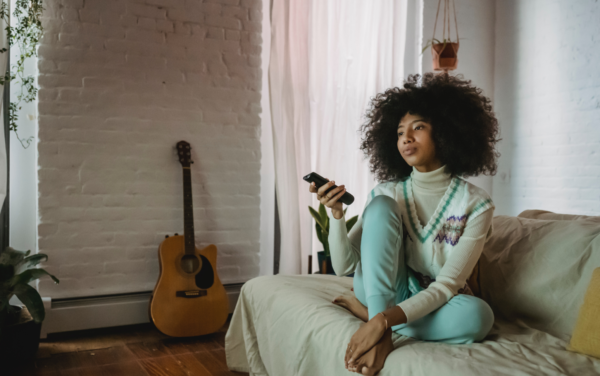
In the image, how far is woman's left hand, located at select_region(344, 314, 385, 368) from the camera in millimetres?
1222

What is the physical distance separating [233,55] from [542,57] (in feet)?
6.97

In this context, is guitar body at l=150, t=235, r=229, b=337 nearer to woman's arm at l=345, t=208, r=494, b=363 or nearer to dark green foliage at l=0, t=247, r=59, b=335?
dark green foliage at l=0, t=247, r=59, b=335

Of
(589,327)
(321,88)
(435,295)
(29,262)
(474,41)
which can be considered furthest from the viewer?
(474,41)

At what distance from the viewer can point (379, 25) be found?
3.31 m

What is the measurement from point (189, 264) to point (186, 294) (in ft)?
0.55

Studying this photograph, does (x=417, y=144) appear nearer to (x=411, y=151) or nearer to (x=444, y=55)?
(x=411, y=151)

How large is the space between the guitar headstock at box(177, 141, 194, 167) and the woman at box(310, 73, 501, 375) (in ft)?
4.37

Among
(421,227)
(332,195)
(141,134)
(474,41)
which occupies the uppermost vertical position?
(474,41)

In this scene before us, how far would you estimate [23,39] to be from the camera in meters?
2.51

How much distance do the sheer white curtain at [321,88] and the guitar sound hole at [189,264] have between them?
0.58 metres

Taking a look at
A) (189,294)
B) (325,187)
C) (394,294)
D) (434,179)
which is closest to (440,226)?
(434,179)

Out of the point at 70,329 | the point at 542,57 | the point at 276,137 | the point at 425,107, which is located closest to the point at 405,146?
the point at 425,107

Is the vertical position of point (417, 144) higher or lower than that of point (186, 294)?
higher

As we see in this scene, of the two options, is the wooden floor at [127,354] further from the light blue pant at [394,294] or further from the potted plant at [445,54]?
the potted plant at [445,54]
